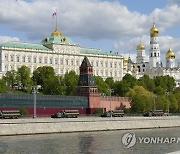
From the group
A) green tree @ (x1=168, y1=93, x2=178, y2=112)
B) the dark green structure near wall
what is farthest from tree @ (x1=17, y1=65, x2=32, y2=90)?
the dark green structure near wall

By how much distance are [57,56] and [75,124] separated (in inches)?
3563

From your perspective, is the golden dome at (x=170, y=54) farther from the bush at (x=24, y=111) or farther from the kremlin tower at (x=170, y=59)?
the bush at (x=24, y=111)

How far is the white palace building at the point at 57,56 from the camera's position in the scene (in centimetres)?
13638

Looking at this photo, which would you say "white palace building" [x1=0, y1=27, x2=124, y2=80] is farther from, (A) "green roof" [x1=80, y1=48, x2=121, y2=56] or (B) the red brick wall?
(B) the red brick wall

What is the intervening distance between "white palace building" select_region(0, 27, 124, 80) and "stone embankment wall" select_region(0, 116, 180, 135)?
7185 centimetres

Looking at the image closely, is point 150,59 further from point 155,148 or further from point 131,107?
point 155,148

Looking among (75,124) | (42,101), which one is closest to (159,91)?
(42,101)

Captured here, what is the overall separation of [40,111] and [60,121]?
20288 millimetres

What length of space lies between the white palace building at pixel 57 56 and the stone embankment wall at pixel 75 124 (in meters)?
71.9

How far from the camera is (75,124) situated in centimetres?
5712

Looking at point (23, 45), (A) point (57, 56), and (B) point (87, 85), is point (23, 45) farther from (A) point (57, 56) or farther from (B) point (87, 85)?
(B) point (87, 85)

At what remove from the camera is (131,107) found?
316 ft

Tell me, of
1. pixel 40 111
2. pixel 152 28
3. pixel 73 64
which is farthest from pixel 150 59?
pixel 40 111

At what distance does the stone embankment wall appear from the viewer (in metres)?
51.1
